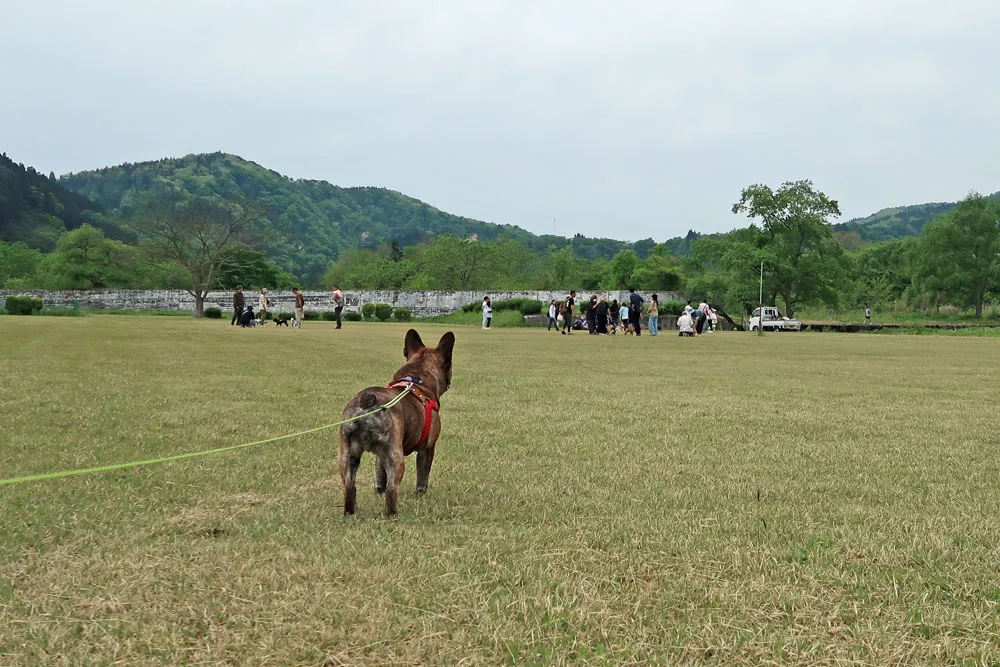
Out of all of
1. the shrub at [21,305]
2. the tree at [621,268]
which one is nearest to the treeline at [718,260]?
the tree at [621,268]

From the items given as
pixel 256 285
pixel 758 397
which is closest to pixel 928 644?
pixel 758 397

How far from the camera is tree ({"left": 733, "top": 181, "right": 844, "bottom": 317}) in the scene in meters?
59.2

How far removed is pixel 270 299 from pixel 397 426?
60281mm

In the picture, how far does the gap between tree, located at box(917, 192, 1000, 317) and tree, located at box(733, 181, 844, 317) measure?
25.1 ft

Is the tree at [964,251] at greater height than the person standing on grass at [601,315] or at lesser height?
greater

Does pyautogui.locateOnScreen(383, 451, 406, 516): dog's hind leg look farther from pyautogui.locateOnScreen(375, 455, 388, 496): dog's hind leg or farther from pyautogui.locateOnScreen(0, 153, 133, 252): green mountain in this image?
pyautogui.locateOnScreen(0, 153, 133, 252): green mountain

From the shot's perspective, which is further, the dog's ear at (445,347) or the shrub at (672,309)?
the shrub at (672,309)

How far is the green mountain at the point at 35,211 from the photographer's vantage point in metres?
108

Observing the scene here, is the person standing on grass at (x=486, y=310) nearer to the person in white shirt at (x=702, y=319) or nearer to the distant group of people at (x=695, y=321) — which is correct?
the distant group of people at (x=695, y=321)

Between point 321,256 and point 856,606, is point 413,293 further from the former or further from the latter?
point 321,256

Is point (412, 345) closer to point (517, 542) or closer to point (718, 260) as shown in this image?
point (517, 542)

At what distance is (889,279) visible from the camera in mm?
88812

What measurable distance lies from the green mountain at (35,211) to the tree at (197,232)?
61.0 metres

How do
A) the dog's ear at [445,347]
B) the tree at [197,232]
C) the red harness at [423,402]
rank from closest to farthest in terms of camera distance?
the red harness at [423,402]
the dog's ear at [445,347]
the tree at [197,232]
